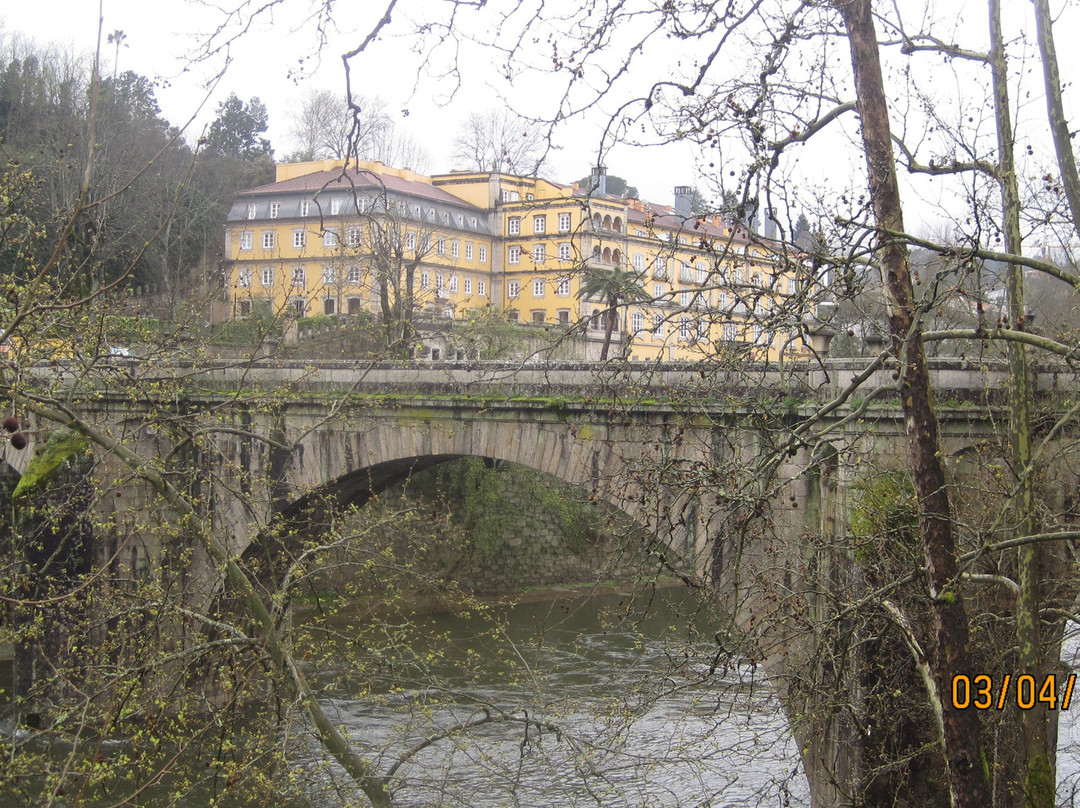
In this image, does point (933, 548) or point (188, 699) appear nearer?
point (933, 548)

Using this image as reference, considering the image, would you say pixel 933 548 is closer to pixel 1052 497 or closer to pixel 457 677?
pixel 1052 497

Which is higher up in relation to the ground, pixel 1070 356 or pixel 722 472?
pixel 1070 356

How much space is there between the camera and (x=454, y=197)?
37.0m

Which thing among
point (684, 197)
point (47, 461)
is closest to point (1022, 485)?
point (47, 461)

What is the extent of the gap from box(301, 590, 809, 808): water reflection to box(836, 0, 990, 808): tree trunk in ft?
7.27

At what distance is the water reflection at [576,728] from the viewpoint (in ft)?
31.3

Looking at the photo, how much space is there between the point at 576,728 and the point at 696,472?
8.39m

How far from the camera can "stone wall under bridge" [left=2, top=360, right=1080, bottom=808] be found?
252 inches

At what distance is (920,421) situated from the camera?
5.70 metres

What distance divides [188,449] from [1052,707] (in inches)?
466

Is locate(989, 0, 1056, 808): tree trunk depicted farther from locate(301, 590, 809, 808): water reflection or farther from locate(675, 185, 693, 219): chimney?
locate(301, 590, 809, 808): water reflection

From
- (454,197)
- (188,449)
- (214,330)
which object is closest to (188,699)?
(188,449)
